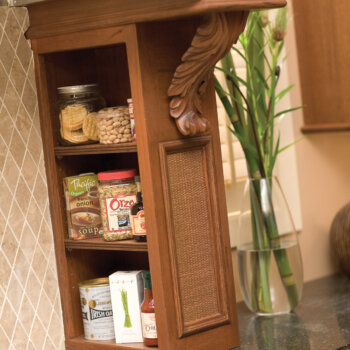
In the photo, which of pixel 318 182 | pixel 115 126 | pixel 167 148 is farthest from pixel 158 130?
pixel 318 182

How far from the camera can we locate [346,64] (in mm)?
2779

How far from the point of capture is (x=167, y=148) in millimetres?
2027

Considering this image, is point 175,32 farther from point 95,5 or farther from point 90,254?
point 90,254

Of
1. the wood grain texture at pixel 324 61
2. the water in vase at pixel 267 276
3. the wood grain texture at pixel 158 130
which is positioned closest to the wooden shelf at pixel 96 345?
the wood grain texture at pixel 158 130

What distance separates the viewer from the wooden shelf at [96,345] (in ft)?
7.10

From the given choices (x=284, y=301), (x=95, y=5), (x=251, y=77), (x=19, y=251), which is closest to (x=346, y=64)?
(x=251, y=77)

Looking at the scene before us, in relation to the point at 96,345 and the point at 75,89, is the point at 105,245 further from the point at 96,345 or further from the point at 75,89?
the point at 75,89

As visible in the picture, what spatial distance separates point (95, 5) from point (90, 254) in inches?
30.4

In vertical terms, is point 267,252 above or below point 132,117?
below

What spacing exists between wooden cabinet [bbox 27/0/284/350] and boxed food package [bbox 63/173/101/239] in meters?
0.04

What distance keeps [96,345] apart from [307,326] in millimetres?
666

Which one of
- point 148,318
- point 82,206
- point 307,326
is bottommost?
point 307,326

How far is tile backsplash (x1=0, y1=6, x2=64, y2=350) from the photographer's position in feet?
7.05

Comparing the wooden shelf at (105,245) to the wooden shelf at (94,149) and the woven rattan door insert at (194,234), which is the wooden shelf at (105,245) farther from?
the wooden shelf at (94,149)
